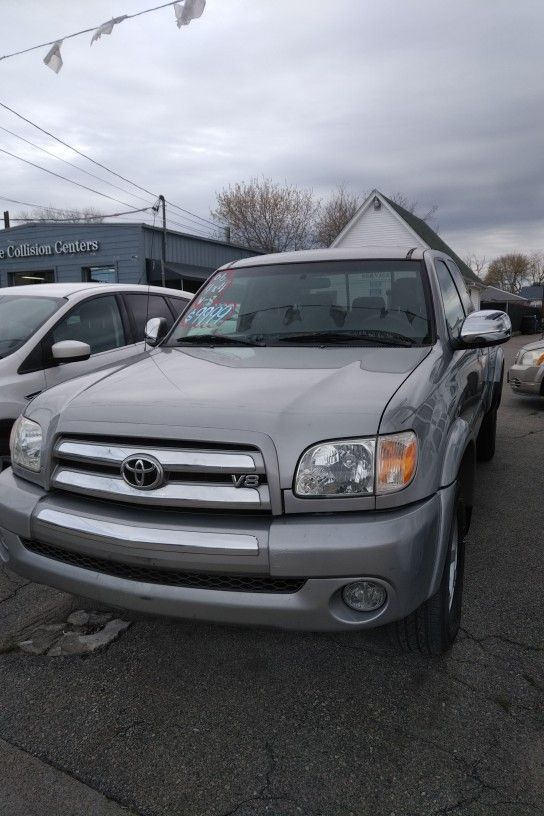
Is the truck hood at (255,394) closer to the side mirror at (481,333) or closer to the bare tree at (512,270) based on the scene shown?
the side mirror at (481,333)

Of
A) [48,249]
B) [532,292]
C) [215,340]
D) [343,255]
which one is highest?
[532,292]

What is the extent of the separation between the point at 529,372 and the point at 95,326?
6.45 metres

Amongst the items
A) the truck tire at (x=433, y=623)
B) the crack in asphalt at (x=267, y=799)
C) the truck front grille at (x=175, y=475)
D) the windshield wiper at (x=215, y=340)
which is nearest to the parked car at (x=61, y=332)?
the windshield wiper at (x=215, y=340)

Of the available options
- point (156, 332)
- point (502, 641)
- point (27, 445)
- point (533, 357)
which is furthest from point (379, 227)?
point (27, 445)

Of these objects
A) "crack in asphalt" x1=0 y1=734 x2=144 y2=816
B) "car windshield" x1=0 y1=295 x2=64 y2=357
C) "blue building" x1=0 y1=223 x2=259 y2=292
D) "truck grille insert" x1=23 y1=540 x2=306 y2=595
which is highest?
"blue building" x1=0 y1=223 x2=259 y2=292

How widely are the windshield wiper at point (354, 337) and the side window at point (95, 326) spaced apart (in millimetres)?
2077

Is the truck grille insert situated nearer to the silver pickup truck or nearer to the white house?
the silver pickup truck

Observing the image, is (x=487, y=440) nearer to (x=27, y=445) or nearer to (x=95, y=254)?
(x=27, y=445)

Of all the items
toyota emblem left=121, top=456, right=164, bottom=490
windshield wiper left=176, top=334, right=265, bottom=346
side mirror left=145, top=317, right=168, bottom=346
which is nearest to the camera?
toyota emblem left=121, top=456, right=164, bottom=490

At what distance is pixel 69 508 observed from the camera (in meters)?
2.24

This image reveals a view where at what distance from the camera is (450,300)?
371 centimetres

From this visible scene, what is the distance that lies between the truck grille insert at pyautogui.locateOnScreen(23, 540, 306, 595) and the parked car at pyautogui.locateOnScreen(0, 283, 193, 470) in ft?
5.05

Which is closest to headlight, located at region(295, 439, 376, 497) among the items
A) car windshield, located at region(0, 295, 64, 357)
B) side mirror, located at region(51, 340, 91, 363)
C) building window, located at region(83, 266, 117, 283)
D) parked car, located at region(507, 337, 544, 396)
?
side mirror, located at region(51, 340, 91, 363)

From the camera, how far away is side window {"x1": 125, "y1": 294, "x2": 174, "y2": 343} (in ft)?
17.0
